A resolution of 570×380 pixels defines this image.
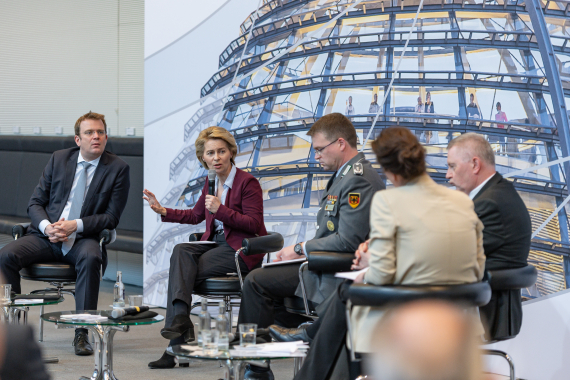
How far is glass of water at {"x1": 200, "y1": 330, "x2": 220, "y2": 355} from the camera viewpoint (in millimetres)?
2457

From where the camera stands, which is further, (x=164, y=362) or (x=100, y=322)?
(x=164, y=362)

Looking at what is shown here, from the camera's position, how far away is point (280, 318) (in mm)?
3551

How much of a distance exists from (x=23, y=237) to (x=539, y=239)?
3.23 meters

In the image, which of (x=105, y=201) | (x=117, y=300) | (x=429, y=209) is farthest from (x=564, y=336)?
(x=105, y=201)

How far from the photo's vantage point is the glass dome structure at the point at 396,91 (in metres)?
3.59

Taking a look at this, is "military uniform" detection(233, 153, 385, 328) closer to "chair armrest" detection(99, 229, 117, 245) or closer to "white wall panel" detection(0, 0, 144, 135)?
"chair armrest" detection(99, 229, 117, 245)

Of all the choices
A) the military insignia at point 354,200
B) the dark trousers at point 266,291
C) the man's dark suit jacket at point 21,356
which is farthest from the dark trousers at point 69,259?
the man's dark suit jacket at point 21,356

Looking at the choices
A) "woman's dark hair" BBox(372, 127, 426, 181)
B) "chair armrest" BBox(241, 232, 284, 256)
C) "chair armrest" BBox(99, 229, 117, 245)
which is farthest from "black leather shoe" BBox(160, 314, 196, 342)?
"woman's dark hair" BBox(372, 127, 426, 181)

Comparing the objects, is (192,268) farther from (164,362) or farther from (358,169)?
(358,169)

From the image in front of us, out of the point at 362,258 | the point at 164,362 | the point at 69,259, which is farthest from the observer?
the point at 69,259

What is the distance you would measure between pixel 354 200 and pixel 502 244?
0.68m

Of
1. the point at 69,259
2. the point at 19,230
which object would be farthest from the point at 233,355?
the point at 19,230

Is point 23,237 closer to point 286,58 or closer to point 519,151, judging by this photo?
point 286,58

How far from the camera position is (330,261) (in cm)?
298
